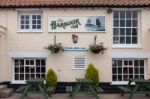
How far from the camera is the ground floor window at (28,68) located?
1881 centimetres

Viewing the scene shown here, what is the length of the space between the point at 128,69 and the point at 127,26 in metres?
2.22

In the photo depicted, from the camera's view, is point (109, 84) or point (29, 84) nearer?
point (29, 84)

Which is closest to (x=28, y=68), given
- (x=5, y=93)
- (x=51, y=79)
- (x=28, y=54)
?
(x=28, y=54)

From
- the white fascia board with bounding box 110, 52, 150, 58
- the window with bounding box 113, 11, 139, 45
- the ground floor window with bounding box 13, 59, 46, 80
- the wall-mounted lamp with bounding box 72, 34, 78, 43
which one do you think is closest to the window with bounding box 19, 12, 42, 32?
the ground floor window with bounding box 13, 59, 46, 80

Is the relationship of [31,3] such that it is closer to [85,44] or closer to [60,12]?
[60,12]

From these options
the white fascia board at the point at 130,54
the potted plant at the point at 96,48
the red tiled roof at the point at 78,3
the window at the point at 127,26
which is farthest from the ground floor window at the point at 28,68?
the window at the point at 127,26

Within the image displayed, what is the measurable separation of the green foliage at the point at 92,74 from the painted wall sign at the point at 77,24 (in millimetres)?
1965

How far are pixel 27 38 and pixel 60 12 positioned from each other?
7.05ft

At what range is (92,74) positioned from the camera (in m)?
17.9

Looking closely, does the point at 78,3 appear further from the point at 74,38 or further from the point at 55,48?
the point at 55,48

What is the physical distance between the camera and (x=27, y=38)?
734 inches

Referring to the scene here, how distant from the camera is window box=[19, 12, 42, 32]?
18.9m

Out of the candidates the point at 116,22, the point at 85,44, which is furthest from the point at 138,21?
the point at 85,44

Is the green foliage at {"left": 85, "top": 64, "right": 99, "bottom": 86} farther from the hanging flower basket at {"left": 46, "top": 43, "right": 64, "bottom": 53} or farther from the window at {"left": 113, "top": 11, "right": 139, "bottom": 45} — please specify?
the window at {"left": 113, "top": 11, "right": 139, "bottom": 45}
